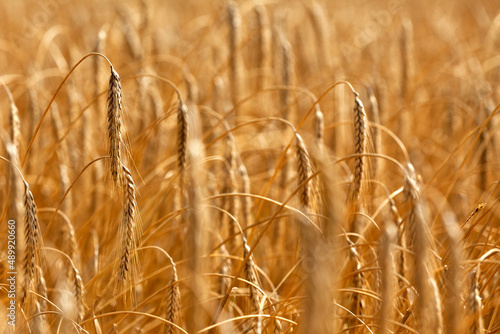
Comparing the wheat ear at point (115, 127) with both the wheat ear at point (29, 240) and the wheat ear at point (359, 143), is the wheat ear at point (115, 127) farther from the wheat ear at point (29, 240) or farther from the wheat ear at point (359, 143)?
the wheat ear at point (359, 143)

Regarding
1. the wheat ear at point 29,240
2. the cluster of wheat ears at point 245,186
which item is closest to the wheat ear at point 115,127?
the cluster of wheat ears at point 245,186

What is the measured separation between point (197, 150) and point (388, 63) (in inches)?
120

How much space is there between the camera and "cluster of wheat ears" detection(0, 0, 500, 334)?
120 cm

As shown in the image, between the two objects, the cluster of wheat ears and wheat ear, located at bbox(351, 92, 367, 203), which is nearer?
the cluster of wheat ears

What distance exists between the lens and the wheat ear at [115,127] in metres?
1.33

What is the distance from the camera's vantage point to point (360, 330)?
152 cm

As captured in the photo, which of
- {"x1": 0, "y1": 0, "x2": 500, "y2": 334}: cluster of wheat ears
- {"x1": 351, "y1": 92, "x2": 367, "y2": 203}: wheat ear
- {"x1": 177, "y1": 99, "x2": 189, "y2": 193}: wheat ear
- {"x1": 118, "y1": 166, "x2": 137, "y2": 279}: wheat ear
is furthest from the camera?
{"x1": 177, "y1": 99, "x2": 189, "y2": 193}: wheat ear

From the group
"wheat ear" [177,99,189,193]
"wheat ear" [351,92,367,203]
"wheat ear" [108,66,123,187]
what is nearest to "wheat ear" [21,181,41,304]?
"wheat ear" [108,66,123,187]

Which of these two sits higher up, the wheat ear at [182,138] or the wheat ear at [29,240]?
the wheat ear at [182,138]

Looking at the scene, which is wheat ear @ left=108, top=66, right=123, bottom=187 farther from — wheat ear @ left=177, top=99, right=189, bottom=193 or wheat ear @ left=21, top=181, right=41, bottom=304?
wheat ear @ left=177, top=99, right=189, bottom=193

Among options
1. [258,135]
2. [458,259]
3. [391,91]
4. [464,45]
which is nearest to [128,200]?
[458,259]

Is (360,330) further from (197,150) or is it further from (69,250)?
(69,250)

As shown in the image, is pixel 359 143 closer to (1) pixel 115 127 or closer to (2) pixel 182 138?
(2) pixel 182 138

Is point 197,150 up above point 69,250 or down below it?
above
